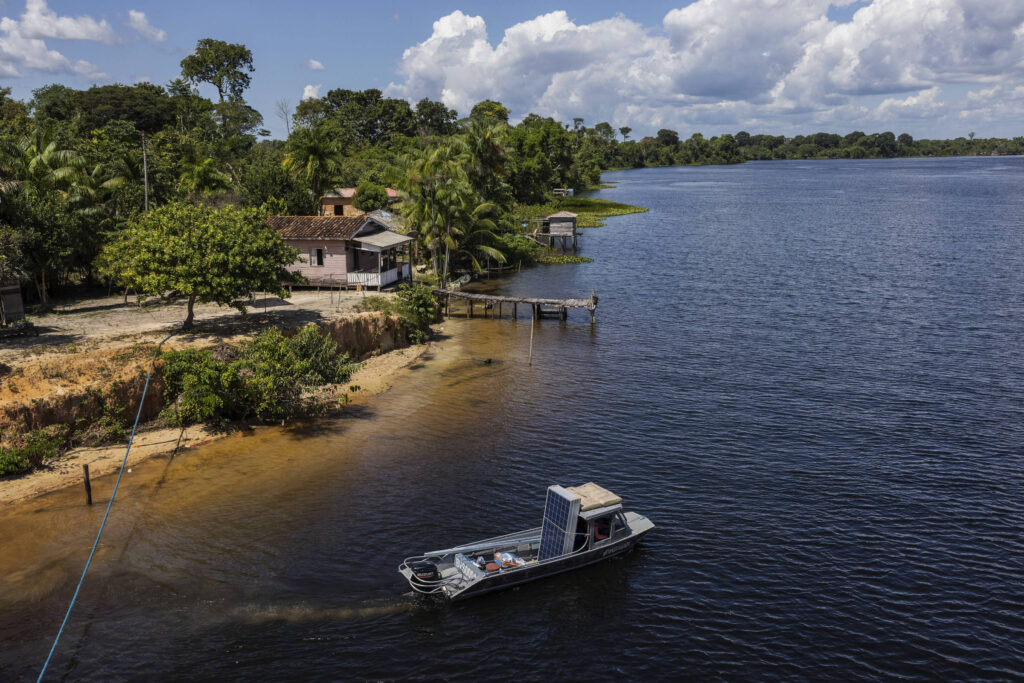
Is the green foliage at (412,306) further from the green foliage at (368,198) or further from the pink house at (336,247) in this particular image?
the green foliage at (368,198)

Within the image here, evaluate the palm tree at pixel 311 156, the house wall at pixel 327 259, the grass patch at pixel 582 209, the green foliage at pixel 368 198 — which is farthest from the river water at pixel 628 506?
the grass patch at pixel 582 209

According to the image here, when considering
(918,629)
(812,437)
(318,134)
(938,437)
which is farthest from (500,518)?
(318,134)

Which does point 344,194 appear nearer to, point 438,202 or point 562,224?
point 438,202

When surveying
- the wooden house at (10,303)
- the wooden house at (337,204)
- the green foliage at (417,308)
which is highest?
the wooden house at (337,204)

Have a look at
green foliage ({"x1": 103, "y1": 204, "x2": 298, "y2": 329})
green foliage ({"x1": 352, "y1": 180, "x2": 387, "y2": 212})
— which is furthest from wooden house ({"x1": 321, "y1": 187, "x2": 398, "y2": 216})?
green foliage ({"x1": 103, "y1": 204, "x2": 298, "y2": 329})

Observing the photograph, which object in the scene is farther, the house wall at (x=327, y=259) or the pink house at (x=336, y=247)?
the house wall at (x=327, y=259)
